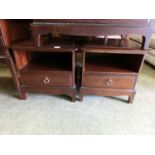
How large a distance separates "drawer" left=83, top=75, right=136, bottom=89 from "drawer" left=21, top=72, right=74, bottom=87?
0.16 metres

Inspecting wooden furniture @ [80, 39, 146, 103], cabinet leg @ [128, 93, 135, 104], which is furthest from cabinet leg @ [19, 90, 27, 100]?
cabinet leg @ [128, 93, 135, 104]

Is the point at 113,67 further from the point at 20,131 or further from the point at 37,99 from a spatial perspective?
the point at 20,131

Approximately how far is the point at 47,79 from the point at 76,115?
405mm

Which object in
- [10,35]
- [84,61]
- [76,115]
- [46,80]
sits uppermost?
[10,35]

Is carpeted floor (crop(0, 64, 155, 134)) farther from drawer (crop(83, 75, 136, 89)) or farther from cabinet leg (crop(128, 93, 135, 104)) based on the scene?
drawer (crop(83, 75, 136, 89))

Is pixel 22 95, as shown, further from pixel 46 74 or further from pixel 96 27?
pixel 96 27

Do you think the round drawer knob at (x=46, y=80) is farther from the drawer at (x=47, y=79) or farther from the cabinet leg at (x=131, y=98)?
A: the cabinet leg at (x=131, y=98)

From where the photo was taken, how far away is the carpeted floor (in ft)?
3.53

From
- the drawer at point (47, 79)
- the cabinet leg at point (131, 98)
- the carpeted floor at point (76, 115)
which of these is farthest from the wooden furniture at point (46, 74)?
the cabinet leg at point (131, 98)

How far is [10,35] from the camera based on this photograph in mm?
1133

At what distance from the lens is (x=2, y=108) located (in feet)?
4.19

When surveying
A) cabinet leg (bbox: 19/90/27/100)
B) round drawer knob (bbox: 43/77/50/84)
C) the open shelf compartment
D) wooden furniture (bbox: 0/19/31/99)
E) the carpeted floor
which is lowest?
the carpeted floor

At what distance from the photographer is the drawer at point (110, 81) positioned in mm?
1212

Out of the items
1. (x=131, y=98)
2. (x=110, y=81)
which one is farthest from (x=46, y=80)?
(x=131, y=98)
